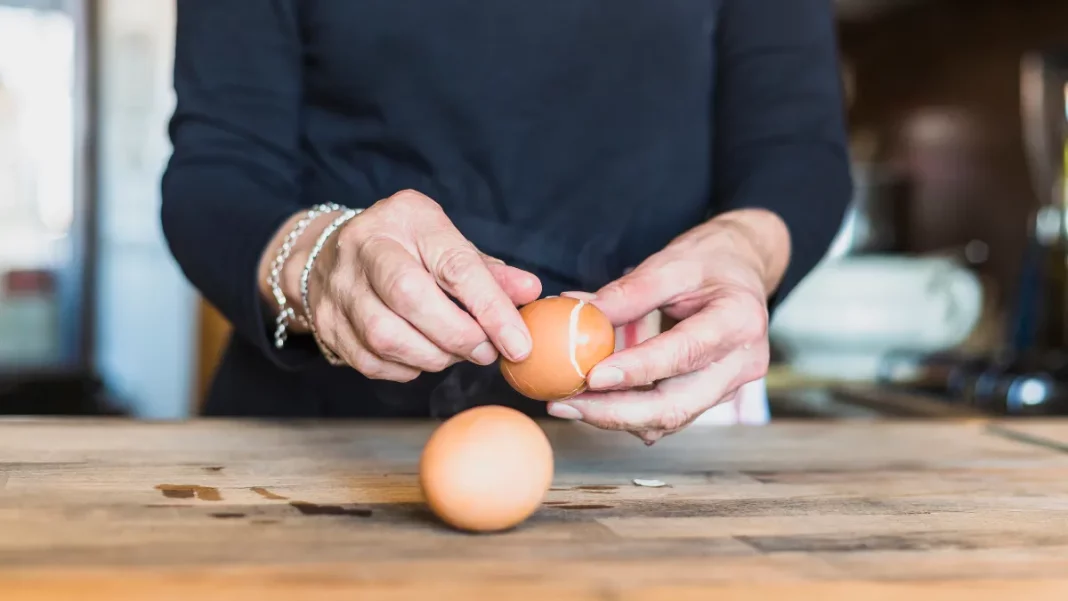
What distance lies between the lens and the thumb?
2.60 ft

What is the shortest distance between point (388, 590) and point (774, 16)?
86cm

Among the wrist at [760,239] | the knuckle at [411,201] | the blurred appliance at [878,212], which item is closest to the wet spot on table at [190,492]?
the knuckle at [411,201]

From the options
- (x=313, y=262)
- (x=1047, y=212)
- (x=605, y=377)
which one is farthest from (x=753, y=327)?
(x=1047, y=212)

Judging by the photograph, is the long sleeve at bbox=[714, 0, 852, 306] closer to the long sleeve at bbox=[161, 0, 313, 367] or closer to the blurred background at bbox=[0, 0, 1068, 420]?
the long sleeve at bbox=[161, 0, 313, 367]

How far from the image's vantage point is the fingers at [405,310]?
2.28ft

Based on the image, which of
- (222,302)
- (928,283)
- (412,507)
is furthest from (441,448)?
(928,283)

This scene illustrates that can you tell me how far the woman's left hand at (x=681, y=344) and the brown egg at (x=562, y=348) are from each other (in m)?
0.02

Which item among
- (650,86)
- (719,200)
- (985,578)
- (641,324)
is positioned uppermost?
(650,86)

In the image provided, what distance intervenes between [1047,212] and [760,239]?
2323 millimetres

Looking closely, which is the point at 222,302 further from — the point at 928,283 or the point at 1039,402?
the point at 928,283

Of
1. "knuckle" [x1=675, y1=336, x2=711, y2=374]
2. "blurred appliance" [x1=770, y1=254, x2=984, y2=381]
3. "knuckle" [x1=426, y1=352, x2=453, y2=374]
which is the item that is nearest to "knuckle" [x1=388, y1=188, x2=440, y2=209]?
"knuckle" [x1=426, y1=352, x2=453, y2=374]

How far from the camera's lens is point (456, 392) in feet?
3.63

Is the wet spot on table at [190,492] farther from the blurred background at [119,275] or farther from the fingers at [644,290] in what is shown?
the blurred background at [119,275]

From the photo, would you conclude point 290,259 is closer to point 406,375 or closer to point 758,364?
point 406,375
